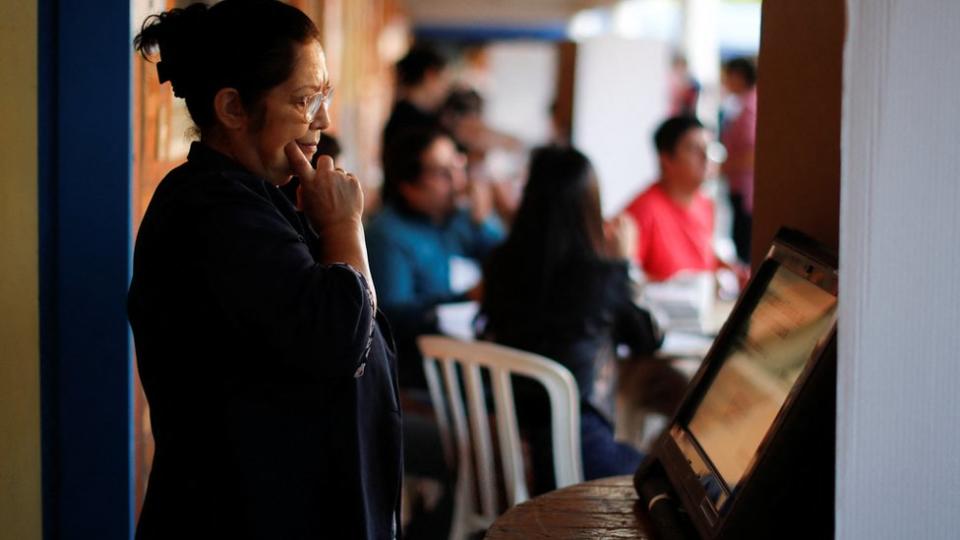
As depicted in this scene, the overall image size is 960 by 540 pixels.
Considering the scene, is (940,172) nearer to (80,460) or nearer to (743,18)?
(80,460)

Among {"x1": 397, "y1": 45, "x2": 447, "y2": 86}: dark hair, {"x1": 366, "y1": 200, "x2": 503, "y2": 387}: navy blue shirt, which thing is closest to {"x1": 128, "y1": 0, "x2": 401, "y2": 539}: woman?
{"x1": 366, "y1": 200, "x2": 503, "y2": 387}: navy blue shirt

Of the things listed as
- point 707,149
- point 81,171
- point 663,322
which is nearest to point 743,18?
point 707,149

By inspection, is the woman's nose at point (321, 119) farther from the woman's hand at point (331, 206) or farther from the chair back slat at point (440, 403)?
the chair back slat at point (440, 403)

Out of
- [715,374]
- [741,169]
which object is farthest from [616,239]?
[741,169]

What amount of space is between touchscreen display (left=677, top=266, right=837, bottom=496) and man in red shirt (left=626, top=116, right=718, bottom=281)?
2.85m

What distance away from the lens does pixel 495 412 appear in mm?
2648

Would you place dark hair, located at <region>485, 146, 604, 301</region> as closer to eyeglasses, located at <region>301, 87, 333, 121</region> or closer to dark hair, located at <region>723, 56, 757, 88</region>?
eyeglasses, located at <region>301, 87, 333, 121</region>

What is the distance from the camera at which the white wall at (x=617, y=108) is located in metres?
5.99

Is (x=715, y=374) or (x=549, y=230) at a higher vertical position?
(x=549, y=230)

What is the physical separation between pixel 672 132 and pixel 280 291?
134 inches

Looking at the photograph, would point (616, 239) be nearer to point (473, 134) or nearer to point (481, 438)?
point (481, 438)

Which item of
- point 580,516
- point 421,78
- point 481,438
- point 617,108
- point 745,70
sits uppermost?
point 745,70

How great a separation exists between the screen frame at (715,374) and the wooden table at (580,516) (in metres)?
0.07

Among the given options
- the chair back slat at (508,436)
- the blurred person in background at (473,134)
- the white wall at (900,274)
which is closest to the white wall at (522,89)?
the blurred person in background at (473,134)
